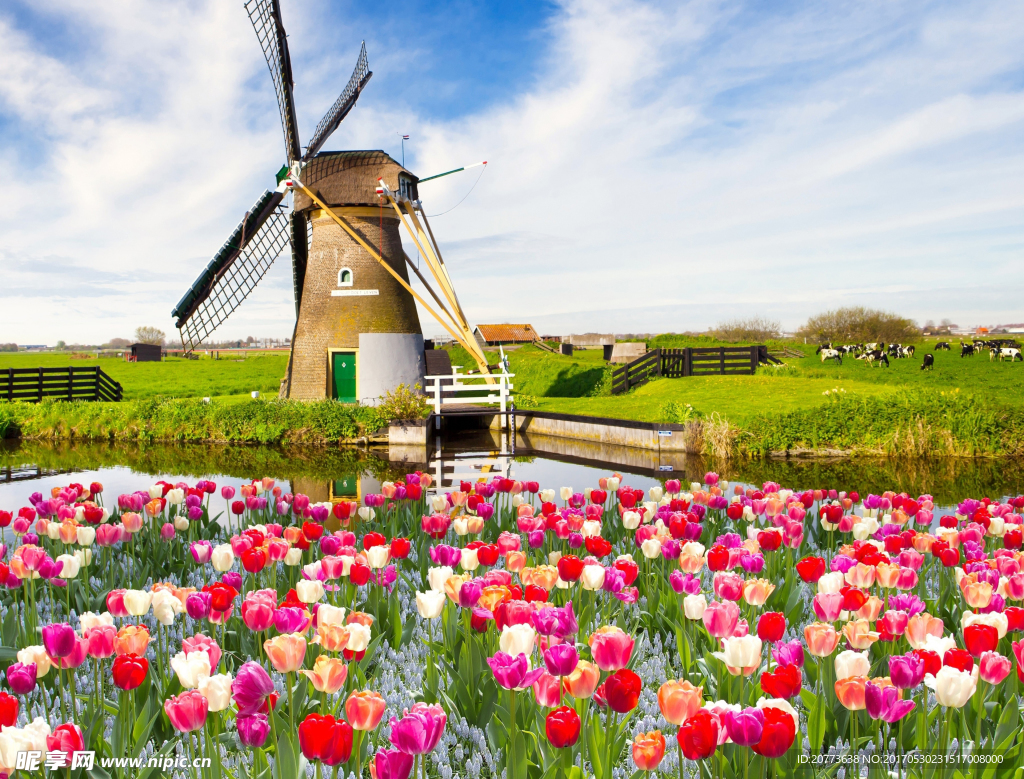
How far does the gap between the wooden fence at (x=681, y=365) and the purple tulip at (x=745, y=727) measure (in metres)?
24.5

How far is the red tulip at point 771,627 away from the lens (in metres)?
2.36

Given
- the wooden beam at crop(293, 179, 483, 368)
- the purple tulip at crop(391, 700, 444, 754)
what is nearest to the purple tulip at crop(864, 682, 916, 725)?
the purple tulip at crop(391, 700, 444, 754)

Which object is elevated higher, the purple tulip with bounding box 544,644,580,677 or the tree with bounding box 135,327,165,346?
the tree with bounding box 135,327,165,346

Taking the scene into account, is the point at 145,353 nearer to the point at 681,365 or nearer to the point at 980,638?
the point at 681,365

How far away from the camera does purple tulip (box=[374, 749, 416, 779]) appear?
1.56m

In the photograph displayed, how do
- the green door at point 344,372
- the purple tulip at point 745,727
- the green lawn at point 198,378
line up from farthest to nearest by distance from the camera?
the green lawn at point 198,378 → the green door at point 344,372 → the purple tulip at point 745,727

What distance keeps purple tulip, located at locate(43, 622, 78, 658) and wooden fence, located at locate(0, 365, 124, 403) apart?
2524 cm

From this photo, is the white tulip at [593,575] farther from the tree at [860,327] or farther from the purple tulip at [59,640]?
the tree at [860,327]

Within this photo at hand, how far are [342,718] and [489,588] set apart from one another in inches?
29.2

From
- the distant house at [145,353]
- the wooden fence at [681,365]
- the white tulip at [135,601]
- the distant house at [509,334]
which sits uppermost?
the distant house at [509,334]

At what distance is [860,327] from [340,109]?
152 feet

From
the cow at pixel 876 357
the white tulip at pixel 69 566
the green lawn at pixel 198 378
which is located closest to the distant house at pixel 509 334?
the green lawn at pixel 198 378

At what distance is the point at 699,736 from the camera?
65.3 inches

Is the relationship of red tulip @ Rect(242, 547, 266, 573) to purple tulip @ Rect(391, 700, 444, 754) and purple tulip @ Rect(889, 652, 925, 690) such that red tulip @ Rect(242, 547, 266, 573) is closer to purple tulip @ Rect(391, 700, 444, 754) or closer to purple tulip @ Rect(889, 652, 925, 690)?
purple tulip @ Rect(391, 700, 444, 754)
